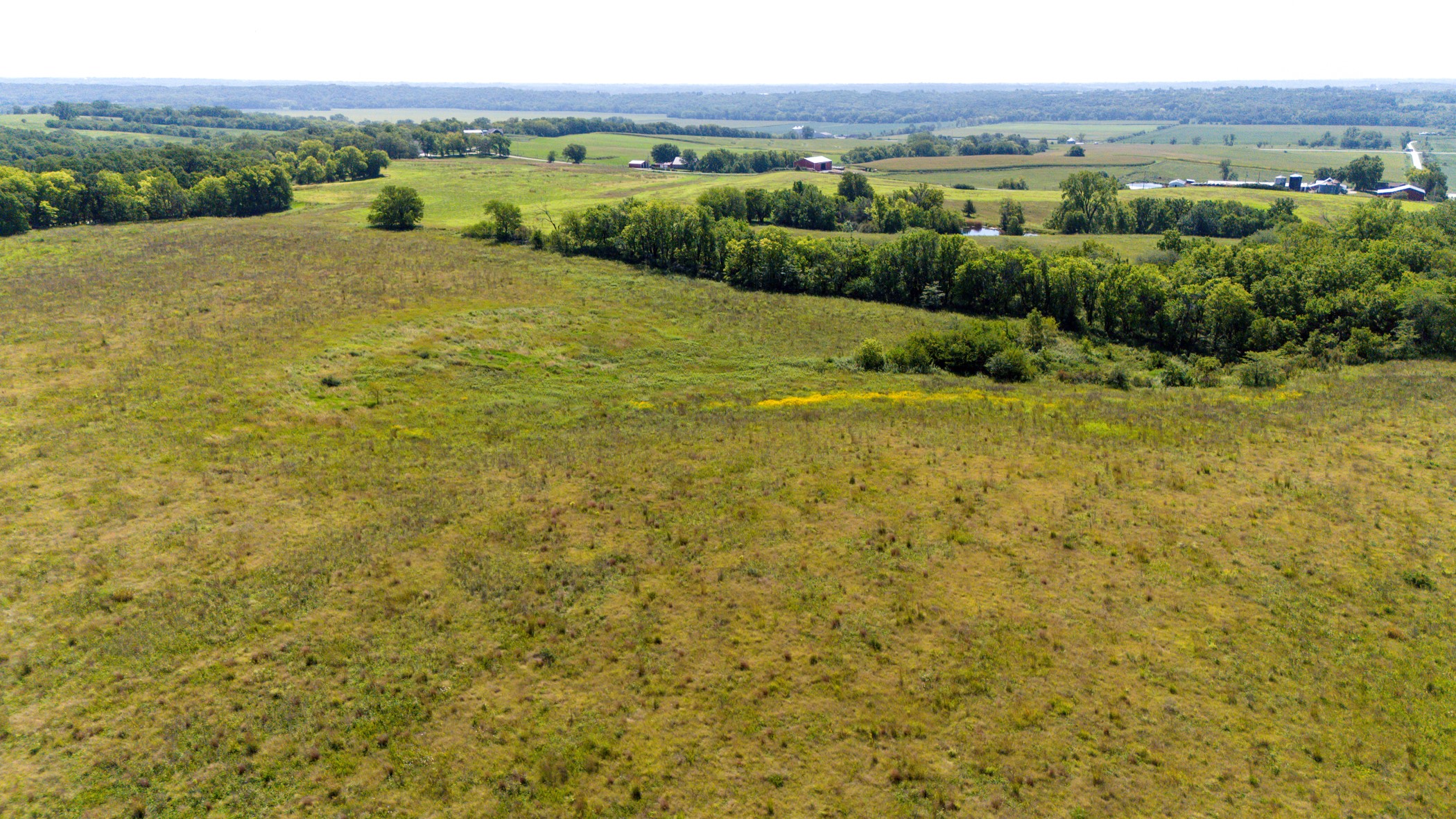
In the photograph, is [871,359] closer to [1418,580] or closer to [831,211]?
[1418,580]

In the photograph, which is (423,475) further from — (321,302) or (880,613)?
(321,302)

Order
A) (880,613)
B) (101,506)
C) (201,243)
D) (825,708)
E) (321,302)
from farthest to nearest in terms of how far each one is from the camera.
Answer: (201,243) → (321,302) → (101,506) → (880,613) → (825,708)

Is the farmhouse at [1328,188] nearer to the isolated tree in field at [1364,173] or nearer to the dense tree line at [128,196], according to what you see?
the isolated tree in field at [1364,173]

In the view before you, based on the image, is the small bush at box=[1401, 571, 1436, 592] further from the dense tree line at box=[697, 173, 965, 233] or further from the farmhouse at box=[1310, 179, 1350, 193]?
the farmhouse at box=[1310, 179, 1350, 193]

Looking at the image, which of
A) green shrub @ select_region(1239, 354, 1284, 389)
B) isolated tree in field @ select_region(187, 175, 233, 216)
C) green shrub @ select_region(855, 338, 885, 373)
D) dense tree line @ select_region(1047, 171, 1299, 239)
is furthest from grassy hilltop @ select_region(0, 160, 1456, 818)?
dense tree line @ select_region(1047, 171, 1299, 239)

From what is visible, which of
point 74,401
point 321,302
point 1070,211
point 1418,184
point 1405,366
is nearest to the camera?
point 74,401

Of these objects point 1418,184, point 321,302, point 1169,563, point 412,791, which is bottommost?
point 412,791

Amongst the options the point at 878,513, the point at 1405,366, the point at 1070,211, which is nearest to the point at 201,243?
the point at 878,513
